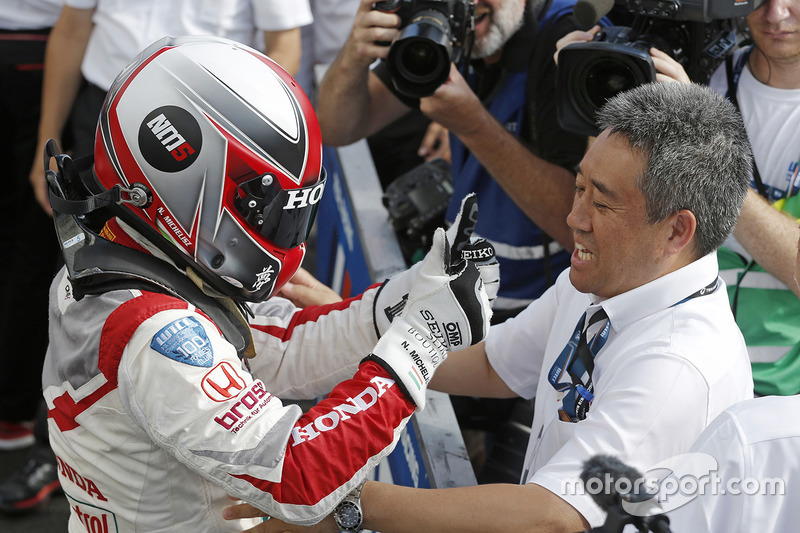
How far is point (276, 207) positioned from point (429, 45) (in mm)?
1145

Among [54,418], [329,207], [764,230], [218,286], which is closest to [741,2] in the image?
[764,230]

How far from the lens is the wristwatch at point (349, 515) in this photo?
1.81m

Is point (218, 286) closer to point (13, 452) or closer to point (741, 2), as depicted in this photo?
point (741, 2)

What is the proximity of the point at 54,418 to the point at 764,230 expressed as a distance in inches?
72.6

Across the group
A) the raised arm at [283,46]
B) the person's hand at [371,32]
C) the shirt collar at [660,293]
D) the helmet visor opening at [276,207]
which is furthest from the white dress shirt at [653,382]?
the raised arm at [283,46]

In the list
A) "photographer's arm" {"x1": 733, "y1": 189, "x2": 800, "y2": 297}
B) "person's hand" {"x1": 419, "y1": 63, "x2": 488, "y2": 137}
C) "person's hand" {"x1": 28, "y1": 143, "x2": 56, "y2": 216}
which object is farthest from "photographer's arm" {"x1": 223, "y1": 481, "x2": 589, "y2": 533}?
"person's hand" {"x1": 28, "y1": 143, "x2": 56, "y2": 216}

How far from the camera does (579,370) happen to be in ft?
6.19

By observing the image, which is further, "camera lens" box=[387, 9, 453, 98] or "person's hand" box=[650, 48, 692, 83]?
"camera lens" box=[387, 9, 453, 98]

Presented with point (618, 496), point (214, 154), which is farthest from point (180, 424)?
point (618, 496)

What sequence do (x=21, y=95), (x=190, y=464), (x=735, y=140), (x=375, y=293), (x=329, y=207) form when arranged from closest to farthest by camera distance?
1. (x=190, y=464)
2. (x=735, y=140)
3. (x=375, y=293)
4. (x=21, y=95)
5. (x=329, y=207)

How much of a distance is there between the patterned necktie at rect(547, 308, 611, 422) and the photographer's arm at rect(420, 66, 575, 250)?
85 centimetres

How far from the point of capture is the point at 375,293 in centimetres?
226

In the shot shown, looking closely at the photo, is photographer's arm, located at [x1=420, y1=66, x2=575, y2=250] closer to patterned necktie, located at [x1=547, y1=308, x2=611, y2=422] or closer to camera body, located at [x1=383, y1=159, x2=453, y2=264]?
camera body, located at [x1=383, y1=159, x2=453, y2=264]

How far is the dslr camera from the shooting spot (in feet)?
8.82
